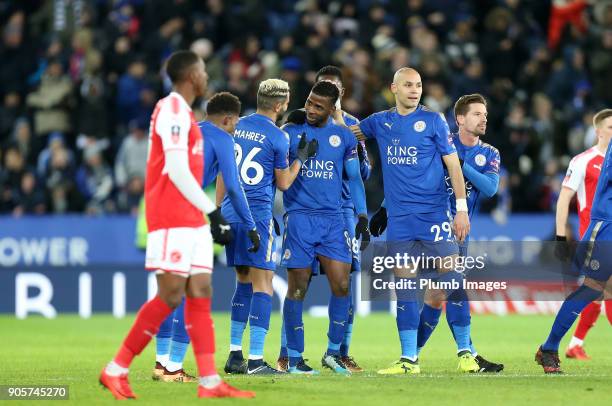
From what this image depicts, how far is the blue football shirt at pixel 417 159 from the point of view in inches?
447

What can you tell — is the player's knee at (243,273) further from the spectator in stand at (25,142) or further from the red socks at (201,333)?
the spectator in stand at (25,142)

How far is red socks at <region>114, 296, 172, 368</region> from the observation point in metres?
9.18

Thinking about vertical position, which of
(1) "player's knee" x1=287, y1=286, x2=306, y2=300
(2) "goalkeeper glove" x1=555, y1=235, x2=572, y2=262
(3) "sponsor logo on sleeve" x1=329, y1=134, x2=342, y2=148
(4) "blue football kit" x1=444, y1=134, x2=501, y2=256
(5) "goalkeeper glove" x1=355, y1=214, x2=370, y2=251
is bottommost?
(1) "player's knee" x1=287, y1=286, x2=306, y2=300

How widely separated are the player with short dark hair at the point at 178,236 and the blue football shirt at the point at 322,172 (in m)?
2.25

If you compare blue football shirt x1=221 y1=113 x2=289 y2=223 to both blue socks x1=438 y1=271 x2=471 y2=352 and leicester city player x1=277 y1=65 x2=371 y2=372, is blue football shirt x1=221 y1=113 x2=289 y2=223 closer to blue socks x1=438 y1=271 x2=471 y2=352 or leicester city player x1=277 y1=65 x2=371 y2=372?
leicester city player x1=277 y1=65 x2=371 y2=372

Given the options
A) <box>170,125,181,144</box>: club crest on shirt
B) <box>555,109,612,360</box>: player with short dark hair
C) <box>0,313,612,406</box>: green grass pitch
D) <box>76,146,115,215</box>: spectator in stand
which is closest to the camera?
<box>170,125,181,144</box>: club crest on shirt

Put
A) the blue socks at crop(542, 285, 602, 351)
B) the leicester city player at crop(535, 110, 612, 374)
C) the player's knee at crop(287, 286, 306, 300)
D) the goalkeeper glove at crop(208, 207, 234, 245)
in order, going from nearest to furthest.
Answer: the goalkeeper glove at crop(208, 207, 234, 245) < the leicester city player at crop(535, 110, 612, 374) < the blue socks at crop(542, 285, 602, 351) < the player's knee at crop(287, 286, 306, 300)

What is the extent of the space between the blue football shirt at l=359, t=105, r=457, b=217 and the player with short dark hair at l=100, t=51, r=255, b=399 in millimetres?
2601

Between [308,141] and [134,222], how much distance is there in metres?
8.87

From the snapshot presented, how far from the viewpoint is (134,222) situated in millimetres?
19922

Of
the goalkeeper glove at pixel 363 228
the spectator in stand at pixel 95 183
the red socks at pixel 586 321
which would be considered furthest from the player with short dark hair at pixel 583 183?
the spectator in stand at pixel 95 183

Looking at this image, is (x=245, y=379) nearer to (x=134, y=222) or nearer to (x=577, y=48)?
(x=134, y=222)

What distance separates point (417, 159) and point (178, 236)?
9.74 ft

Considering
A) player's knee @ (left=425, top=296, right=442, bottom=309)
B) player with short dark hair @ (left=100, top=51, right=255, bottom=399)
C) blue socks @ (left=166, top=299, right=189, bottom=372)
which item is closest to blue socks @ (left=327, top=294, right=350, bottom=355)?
player's knee @ (left=425, top=296, right=442, bottom=309)
